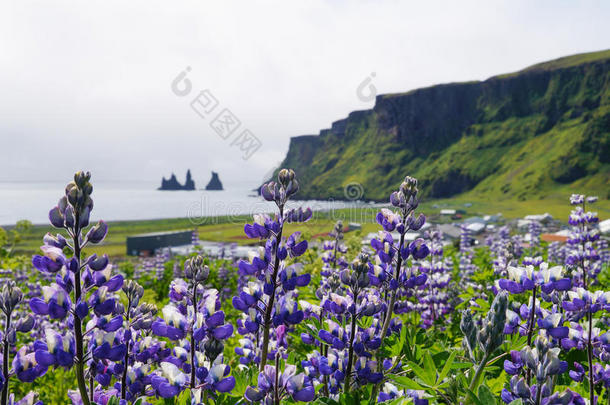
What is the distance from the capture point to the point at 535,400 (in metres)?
1.50

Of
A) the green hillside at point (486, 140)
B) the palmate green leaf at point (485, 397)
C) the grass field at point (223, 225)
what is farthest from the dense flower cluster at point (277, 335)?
the green hillside at point (486, 140)

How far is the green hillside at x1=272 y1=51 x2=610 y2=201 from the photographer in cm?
12594

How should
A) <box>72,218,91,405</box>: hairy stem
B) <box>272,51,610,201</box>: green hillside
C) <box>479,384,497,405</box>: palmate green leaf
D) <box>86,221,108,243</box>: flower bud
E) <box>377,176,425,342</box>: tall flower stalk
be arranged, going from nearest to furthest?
<box>479,384,497,405</box>: palmate green leaf
<box>72,218,91,405</box>: hairy stem
<box>86,221,108,243</box>: flower bud
<box>377,176,425,342</box>: tall flower stalk
<box>272,51,610,201</box>: green hillside

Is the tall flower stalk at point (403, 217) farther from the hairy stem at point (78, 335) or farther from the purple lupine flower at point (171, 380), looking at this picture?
the hairy stem at point (78, 335)

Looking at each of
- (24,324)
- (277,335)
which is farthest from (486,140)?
(24,324)

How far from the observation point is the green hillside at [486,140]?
126 metres

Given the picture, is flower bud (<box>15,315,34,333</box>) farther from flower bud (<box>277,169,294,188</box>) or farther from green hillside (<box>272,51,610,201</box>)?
green hillside (<box>272,51,610,201</box>)

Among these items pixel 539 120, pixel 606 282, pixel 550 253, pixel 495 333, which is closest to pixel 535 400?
pixel 495 333

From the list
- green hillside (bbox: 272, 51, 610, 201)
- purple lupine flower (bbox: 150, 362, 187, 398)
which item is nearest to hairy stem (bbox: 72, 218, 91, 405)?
purple lupine flower (bbox: 150, 362, 187, 398)

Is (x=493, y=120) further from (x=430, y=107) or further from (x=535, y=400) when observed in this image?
(x=535, y=400)

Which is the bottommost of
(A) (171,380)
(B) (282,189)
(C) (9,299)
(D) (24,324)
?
(A) (171,380)

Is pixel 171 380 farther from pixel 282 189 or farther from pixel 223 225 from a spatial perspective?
pixel 223 225

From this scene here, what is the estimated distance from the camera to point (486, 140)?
16338 cm

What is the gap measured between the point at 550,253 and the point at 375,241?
10.1m
